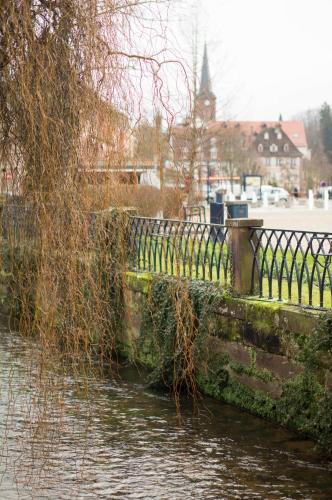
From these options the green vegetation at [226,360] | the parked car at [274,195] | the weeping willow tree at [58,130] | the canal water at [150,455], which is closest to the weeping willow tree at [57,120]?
the weeping willow tree at [58,130]

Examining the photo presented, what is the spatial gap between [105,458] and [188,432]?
4.07 ft

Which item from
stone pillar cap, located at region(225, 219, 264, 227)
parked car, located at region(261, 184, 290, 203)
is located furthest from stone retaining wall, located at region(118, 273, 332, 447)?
parked car, located at region(261, 184, 290, 203)

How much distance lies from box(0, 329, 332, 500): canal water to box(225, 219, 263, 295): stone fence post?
1.42 m

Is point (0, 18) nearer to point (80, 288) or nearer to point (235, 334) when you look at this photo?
point (80, 288)

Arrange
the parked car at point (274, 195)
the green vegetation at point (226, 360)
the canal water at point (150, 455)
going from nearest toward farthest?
the canal water at point (150, 455) → the green vegetation at point (226, 360) → the parked car at point (274, 195)

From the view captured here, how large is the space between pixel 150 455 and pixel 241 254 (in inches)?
111

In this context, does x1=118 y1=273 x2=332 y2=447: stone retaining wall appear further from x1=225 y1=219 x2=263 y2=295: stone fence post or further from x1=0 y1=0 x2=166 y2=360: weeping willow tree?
x1=0 y1=0 x2=166 y2=360: weeping willow tree

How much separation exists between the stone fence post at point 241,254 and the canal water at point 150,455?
1425 mm

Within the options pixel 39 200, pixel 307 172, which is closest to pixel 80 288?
pixel 39 200

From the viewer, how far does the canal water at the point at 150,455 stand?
7.18 m

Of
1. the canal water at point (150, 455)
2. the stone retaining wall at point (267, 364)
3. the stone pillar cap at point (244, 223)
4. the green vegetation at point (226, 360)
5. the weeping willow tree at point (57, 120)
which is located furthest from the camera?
the stone pillar cap at point (244, 223)

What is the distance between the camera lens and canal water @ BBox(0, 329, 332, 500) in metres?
7.18

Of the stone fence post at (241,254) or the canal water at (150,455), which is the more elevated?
the stone fence post at (241,254)

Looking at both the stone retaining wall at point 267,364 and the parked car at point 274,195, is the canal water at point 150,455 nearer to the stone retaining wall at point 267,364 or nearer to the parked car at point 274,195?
the stone retaining wall at point 267,364
